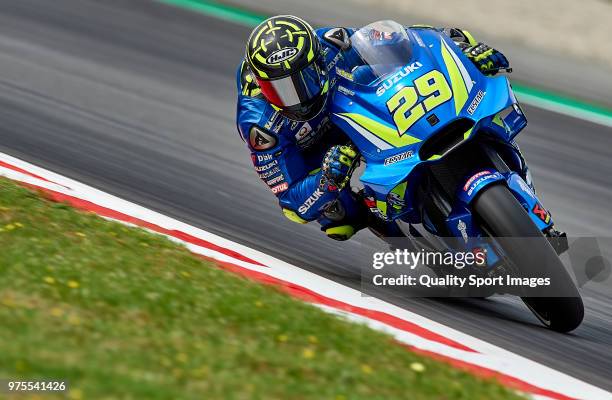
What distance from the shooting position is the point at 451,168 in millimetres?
6180

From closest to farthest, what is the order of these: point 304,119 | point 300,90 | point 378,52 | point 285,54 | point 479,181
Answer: point 479,181 → point 285,54 → point 300,90 → point 378,52 → point 304,119

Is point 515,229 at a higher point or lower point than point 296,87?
lower

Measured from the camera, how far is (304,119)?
6.68 metres

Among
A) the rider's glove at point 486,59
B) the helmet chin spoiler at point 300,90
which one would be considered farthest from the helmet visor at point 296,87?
the rider's glove at point 486,59

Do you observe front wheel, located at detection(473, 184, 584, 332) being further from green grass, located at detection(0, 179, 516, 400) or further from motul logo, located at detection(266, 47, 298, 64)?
motul logo, located at detection(266, 47, 298, 64)

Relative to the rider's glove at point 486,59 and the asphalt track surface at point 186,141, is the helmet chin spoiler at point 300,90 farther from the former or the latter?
the asphalt track surface at point 186,141

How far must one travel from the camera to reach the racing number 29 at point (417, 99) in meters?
6.14

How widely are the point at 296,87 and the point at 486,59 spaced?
123 centimetres

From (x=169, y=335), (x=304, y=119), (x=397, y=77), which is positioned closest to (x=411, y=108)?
(x=397, y=77)

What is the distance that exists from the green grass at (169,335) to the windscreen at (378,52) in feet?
4.87

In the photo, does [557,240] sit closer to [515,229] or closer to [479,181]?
[515,229]

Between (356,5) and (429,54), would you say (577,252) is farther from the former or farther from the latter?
(356,5)

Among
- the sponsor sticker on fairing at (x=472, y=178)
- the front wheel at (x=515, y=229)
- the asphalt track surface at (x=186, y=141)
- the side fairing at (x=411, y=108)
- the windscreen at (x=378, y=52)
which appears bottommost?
the asphalt track surface at (x=186, y=141)

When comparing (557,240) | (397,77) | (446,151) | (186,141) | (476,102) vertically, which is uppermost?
(397,77)
